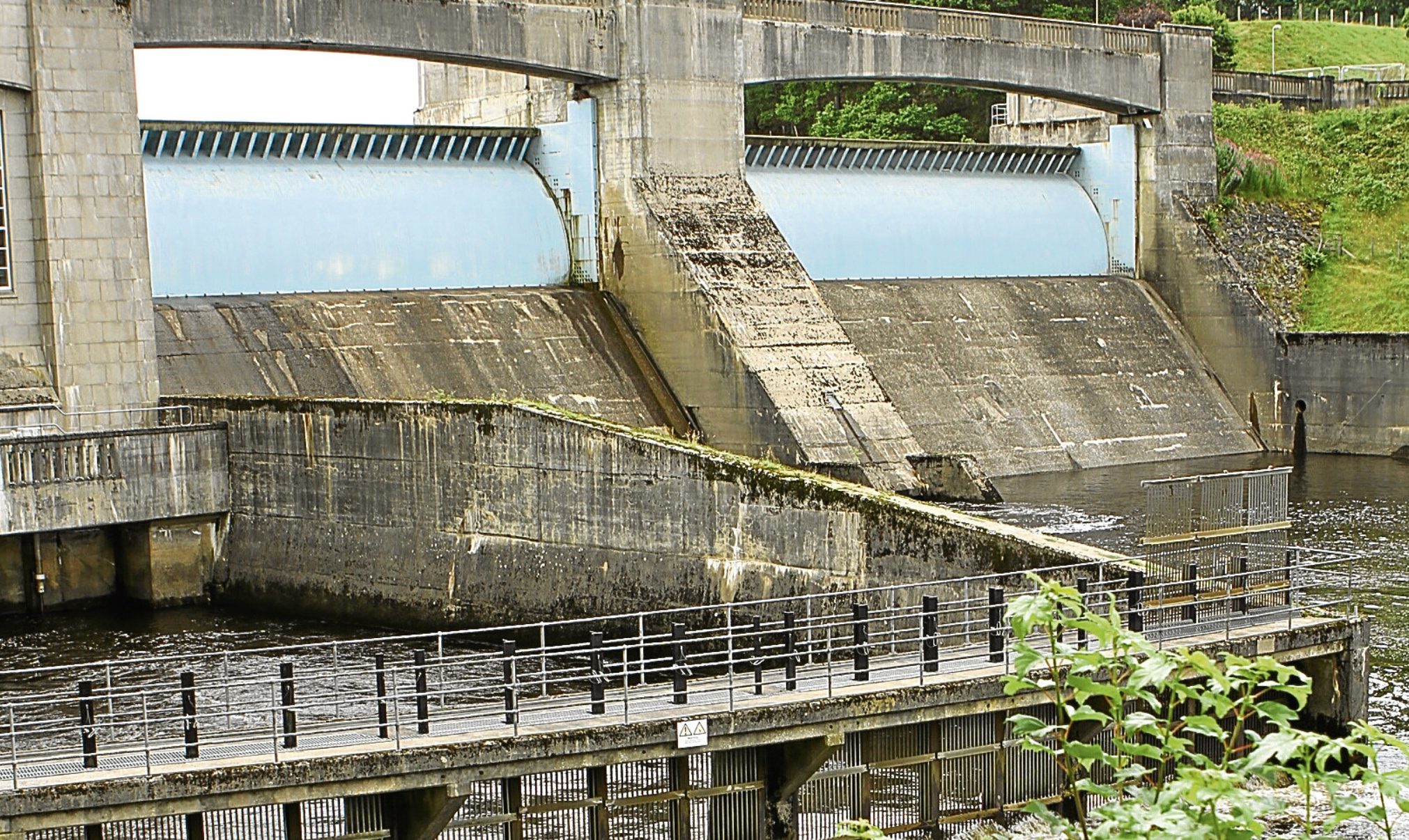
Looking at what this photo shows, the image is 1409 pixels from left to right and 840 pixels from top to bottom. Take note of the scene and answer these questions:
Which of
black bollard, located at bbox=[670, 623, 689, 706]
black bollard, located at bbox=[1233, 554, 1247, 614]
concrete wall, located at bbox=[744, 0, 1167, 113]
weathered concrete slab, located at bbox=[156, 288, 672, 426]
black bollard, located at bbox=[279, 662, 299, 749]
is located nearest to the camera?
black bollard, located at bbox=[279, 662, 299, 749]

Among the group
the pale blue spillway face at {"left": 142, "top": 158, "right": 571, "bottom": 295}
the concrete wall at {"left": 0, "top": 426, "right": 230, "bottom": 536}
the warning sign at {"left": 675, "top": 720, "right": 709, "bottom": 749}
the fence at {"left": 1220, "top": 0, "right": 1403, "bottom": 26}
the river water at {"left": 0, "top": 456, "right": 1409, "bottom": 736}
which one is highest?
the fence at {"left": 1220, "top": 0, "right": 1403, "bottom": 26}

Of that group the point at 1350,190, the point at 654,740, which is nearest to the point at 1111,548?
the point at 654,740

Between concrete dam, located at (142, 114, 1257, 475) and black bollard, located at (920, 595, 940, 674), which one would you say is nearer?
black bollard, located at (920, 595, 940, 674)

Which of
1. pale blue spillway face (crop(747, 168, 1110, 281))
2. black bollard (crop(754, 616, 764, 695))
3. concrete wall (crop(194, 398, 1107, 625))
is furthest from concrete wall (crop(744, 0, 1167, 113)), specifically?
black bollard (crop(754, 616, 764, 695))

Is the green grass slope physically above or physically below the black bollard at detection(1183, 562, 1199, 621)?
above

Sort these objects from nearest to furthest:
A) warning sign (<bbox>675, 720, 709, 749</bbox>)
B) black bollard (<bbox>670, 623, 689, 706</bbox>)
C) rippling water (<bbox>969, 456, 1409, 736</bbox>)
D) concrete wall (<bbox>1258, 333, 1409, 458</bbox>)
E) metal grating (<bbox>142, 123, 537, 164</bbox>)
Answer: warning sign (<bbox>675, 720, 709, 749</bbox>) < black bollard (<bbox>670, 623, 689, 706</bbox>) < rippling water (<bbox>969, 456, 1409, 736</bbox>) < metal grating (<bbox>142, 123, 537, 164</bbox>) < concrete wall (<bbox>1258, 333, 1409, 458</bbox>)

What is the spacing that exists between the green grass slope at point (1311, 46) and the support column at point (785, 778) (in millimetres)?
56989

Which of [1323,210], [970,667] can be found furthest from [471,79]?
[970,667]

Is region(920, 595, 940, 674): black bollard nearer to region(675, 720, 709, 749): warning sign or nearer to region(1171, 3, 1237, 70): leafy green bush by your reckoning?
region(675, 720, 709, 749): warning sign

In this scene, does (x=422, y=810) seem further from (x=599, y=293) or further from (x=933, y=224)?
(x=933, y=224)

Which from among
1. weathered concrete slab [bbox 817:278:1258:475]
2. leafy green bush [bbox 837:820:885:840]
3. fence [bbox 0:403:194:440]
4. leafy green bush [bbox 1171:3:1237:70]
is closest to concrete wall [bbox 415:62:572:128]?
weathered concrete slab [bbox 817:278:1258:475]

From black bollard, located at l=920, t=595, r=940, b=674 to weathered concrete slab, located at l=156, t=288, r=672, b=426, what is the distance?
56.8 feet

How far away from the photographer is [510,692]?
1628 cm

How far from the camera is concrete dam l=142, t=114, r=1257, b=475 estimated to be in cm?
3503
